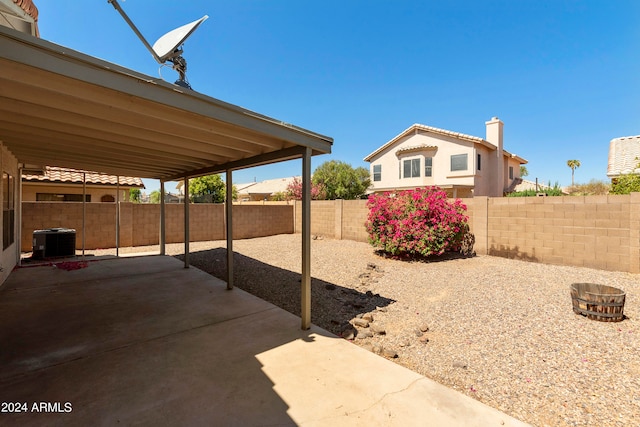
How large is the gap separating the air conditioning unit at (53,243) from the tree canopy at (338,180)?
2165cm

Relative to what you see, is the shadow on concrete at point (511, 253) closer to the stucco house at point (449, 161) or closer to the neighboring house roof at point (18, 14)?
the neighboring house roof at point (18, 14)

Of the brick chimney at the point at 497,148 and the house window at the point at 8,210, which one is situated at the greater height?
the brick chimney at the point at 497,148

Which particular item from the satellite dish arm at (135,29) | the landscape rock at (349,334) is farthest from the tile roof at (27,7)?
the landscape rock at (349,334)

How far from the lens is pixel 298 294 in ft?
18.7

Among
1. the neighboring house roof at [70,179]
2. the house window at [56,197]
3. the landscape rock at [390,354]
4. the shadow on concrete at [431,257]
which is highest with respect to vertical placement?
the neighboring house roof at [70,179]

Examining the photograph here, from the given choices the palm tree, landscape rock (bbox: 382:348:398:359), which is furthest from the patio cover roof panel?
the palm tree

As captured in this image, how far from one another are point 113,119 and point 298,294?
427 centimetres

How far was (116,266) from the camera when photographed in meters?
7.54

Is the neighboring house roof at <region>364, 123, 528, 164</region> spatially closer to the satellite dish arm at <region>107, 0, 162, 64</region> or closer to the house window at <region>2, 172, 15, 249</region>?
the satellite dish arm at <region>107, 0, 162, 64</region>

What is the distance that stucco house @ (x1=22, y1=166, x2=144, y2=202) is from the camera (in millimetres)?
11078

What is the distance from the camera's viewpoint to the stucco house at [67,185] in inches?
436

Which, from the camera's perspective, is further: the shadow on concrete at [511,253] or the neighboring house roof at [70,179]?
the neighboring house roof at [70,179]

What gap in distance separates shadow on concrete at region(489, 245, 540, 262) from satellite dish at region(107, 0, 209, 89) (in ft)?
30.2

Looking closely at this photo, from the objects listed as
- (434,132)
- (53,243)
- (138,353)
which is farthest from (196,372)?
(434,132)
